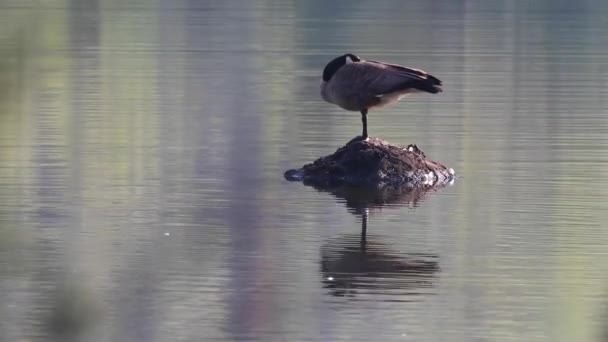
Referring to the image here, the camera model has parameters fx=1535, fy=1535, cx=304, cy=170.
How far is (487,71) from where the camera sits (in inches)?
1005

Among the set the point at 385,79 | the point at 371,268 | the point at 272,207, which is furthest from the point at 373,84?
the point at 371,268

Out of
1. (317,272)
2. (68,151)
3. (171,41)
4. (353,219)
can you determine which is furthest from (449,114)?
(171,41)

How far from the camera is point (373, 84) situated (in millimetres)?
13641

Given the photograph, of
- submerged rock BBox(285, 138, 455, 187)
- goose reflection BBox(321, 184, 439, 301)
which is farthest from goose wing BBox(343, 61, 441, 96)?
goose reflection BBox(321, 184, 439, 301)

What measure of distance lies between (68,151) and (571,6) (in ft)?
108

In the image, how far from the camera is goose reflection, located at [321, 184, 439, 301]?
8.88 m

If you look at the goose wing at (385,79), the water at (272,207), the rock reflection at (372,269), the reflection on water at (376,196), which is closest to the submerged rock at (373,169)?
the reflection on water at (376,196)

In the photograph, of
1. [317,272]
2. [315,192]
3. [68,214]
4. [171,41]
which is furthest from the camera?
[171,41]

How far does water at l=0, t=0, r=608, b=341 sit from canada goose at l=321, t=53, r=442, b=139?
0.94m

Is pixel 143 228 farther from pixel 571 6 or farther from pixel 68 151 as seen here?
pixel 571 6

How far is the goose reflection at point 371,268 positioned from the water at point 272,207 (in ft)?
0.08

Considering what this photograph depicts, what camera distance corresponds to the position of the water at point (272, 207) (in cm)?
746

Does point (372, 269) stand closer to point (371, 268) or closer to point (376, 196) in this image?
point (371, 268)

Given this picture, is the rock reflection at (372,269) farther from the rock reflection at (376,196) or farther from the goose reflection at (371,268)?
the rock reflection at (376,196)
